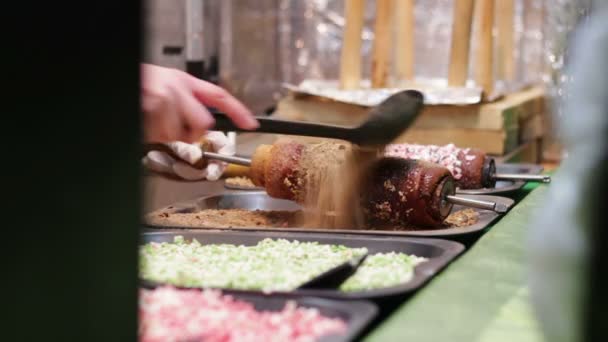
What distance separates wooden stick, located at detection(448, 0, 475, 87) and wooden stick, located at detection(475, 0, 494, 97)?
0.16 metres

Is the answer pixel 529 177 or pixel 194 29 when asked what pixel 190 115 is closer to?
pixel 529 177

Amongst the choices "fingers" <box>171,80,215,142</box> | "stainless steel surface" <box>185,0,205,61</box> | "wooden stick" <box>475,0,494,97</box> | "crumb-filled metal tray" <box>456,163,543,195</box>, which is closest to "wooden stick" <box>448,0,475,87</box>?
"wooden stick" <box>475,0,494,97</box>

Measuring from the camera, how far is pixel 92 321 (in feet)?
2.52

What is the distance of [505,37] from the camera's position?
396 centimetres

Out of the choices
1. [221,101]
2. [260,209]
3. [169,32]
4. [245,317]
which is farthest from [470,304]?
[169,32]

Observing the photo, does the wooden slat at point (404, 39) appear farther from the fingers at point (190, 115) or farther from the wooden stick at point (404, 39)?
the fingers at point (190, 115)

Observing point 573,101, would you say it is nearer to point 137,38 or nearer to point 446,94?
point 137,38

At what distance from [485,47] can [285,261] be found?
7.13 ft

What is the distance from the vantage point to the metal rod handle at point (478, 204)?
177 cm

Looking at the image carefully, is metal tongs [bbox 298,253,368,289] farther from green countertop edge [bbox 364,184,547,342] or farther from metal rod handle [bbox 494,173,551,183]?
metal rod handle [bbox 494,173,551,183]

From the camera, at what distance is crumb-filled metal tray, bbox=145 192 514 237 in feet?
5.24

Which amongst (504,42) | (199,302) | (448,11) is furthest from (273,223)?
(448,11)

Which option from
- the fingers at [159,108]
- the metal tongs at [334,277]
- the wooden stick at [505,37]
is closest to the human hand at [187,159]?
the fingers at [159,108]

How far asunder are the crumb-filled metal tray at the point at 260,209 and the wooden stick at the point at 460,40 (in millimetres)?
1200
